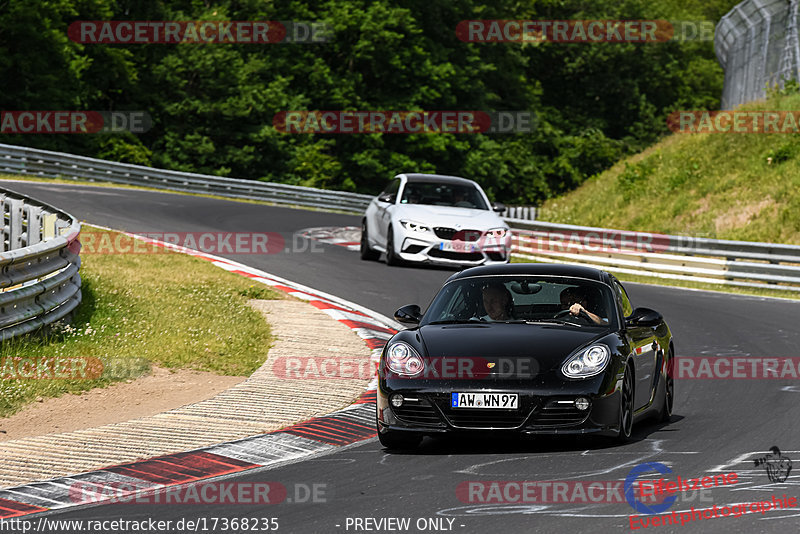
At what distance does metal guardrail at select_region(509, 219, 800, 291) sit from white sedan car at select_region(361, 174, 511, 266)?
492 cm

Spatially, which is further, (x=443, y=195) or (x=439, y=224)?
(x=443, y=195)

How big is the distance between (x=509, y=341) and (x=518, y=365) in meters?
0.32

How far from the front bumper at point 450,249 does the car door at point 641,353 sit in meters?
10.4

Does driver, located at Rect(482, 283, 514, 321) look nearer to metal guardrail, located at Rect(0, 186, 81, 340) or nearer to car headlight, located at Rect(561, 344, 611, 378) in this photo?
car headlight, located at Rect(561, 344, 611, 378)

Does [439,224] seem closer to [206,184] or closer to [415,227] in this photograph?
[415,227]

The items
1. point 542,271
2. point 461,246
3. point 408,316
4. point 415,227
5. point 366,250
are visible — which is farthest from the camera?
point 366,250

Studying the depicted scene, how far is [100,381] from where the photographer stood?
10.8m

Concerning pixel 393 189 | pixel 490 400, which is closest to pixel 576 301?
pixel 490 400

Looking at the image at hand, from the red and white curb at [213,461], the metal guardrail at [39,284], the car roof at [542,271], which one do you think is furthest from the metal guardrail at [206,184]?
the car roof at [542,271]

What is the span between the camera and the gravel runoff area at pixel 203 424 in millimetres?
7867

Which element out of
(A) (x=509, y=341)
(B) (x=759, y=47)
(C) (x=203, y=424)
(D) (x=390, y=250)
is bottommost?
(C) (x=203, y=424)

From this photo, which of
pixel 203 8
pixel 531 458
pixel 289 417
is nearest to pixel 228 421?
pixel 289 417

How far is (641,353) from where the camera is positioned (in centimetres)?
912

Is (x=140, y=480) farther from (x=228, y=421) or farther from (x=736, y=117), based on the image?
(x=736, y=117)
